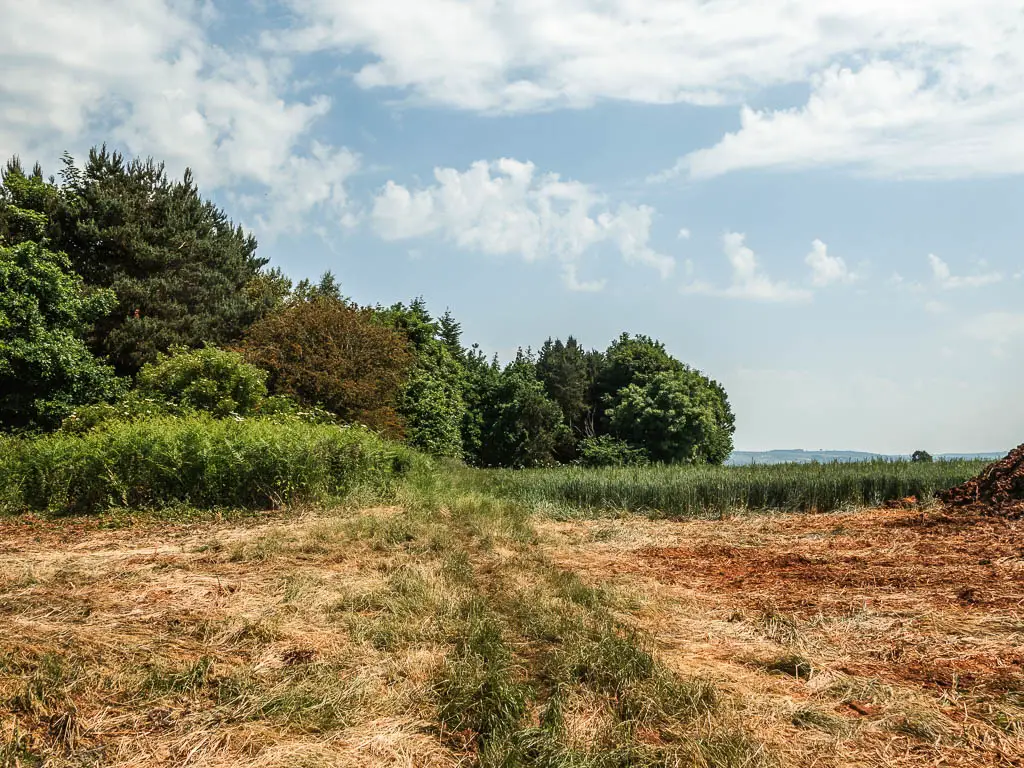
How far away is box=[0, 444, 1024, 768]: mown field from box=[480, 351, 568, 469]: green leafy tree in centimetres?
2358

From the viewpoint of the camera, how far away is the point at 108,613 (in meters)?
4.94

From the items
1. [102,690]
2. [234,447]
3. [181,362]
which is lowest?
[102,690]

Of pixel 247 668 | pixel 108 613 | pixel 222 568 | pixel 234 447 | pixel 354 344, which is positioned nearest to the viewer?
pixel 247 668

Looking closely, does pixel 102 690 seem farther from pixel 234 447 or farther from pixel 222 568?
pixel 234 447

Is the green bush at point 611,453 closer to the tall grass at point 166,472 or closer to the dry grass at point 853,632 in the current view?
the tall grass at point 166,472

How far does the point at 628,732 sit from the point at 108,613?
3591 mm

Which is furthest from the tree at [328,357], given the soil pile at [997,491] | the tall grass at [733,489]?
the soil pile at [997,491]

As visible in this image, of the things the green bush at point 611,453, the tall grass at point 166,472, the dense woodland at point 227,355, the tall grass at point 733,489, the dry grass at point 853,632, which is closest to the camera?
the dry grass at point 853,632

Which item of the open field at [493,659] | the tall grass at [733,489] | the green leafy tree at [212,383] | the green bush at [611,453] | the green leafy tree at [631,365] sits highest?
the green leafy tree at [631,365]

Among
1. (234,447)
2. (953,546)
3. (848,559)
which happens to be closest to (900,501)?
(953,546)

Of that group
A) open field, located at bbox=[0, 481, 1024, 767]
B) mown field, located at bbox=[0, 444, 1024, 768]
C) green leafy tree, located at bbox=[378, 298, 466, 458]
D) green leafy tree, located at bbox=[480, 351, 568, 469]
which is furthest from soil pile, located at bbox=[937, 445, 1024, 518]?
green leafy tree, located at bbox=[480, 351, 568, 469]

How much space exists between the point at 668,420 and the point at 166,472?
79.3 ft

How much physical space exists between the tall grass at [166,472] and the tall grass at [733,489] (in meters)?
5.15

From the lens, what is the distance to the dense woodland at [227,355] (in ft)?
59.6
